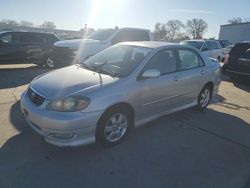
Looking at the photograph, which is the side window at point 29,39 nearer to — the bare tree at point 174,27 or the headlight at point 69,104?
the headlight at point 69,104

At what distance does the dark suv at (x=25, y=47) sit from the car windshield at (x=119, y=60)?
7.19 meters

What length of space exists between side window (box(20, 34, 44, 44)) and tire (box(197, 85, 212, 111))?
8442mm

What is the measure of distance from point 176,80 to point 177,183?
2147 millimetres

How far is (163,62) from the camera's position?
476cm

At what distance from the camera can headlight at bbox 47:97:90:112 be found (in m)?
3.49

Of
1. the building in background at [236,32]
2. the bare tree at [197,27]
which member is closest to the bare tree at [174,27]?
the bare tree at [197,27]

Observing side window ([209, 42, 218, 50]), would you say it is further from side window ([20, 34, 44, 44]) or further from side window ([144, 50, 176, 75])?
side window ([144, 50, 176, 75])

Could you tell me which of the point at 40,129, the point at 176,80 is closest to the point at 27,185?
the point at 40,129

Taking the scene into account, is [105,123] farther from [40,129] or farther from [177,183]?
[177,183]

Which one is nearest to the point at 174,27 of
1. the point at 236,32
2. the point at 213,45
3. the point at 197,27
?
Answer: the point at 197,27

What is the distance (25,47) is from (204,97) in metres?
8.46

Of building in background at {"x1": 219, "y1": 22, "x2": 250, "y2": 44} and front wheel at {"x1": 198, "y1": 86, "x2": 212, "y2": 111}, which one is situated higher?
front wheel at {"x1": 198, "y1": 86, "x2": 212, "y2": 111}

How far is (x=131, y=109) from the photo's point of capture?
4.15 meters

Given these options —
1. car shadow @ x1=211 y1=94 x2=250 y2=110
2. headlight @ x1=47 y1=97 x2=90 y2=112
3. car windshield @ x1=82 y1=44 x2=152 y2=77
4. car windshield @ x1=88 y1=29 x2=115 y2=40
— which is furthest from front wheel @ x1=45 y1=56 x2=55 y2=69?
headlight @ x1=47 y1=97 x2=90 y2=112
